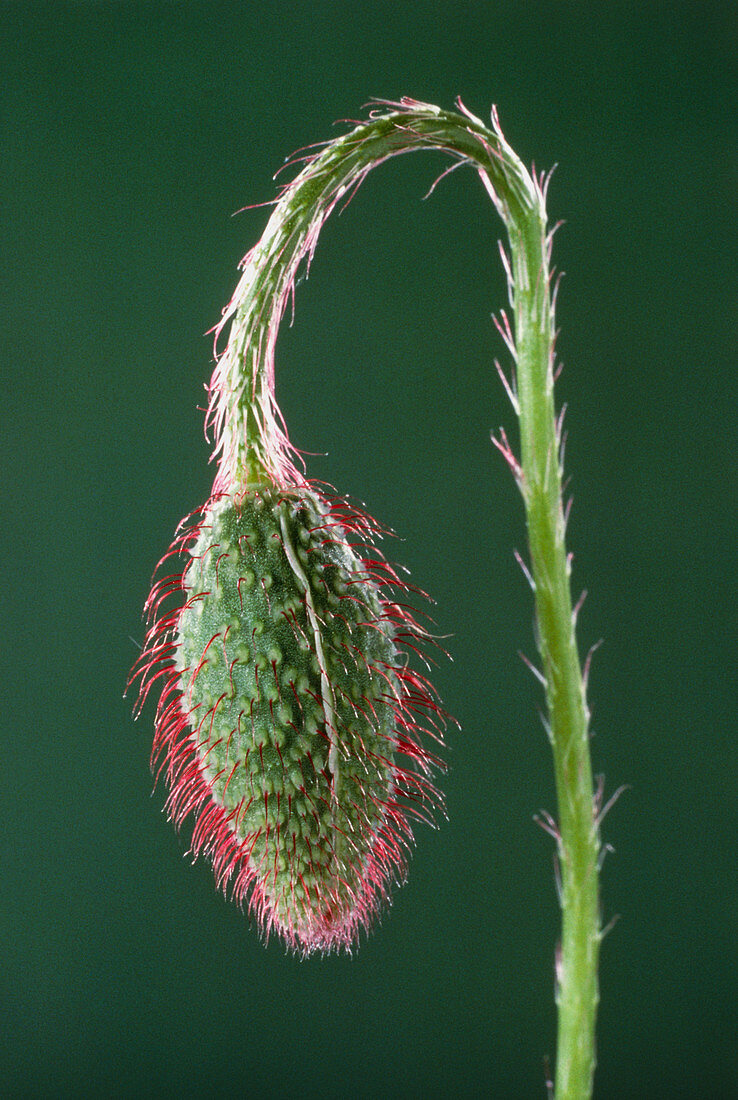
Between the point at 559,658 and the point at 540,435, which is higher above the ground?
the point at 540,435

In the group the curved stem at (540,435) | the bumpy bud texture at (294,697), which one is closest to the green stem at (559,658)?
the curved stem at (540,435)

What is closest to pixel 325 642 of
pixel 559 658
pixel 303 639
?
pixel 303 639

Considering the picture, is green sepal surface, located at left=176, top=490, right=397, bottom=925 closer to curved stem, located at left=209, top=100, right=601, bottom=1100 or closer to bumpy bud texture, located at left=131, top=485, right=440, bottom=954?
bumpy bud texture, located at left=131, top=485, right=440, bottom=954

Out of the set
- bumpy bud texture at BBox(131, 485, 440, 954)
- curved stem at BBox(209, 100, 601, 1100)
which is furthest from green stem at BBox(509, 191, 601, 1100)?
bumpy bud texture at BBox(131, 485, 440, 954)

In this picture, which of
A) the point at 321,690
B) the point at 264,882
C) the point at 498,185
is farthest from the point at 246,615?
the point at 498,185

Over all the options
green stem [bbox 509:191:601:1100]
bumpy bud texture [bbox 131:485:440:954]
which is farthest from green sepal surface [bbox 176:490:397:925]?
green stem [bbox 509:191:601:1100]

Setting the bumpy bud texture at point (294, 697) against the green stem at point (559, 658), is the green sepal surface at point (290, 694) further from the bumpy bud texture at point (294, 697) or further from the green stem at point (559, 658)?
the green stem at point (559, 658)

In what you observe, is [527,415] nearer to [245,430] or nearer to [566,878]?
[245,430]

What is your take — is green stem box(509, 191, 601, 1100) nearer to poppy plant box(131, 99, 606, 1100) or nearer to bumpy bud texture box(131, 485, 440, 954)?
poppy plant box(131, 99, 606, 1100)

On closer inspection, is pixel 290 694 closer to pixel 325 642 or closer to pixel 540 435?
pixel 325 642
